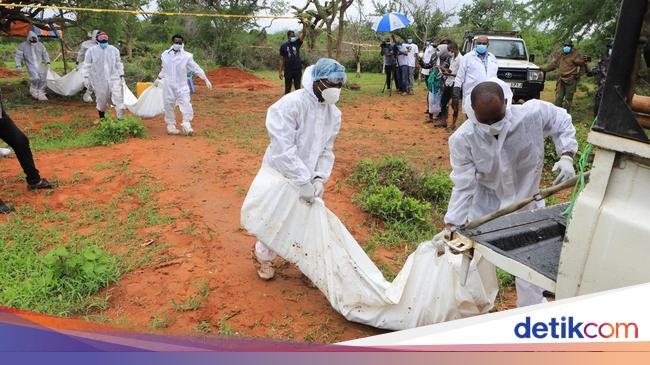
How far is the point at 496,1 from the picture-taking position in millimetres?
31859

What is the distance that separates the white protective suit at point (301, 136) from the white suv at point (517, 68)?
8.17 m

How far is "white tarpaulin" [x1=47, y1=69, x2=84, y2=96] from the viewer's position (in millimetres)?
10828

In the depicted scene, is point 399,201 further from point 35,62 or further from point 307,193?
point 35,62

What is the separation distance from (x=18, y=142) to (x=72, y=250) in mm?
1816

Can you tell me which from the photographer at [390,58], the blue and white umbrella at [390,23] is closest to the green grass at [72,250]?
the photographer at [390,58]

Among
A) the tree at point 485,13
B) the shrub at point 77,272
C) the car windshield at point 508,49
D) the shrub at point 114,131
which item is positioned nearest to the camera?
the shrub at point 77,272

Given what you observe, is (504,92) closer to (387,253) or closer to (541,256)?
(541,256)

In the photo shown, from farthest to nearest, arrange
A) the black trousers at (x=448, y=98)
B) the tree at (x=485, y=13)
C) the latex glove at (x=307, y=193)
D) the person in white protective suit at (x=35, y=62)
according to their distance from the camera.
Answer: the tree at (x=485, y=13) → the person in white protective suit at (x=35, y=62) → the black trousers at (x=448, y=98) → the latex glove at (x=307, y=193)

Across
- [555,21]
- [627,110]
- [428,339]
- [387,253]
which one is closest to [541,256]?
[627,110]

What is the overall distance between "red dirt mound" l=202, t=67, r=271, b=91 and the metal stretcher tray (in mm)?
13429

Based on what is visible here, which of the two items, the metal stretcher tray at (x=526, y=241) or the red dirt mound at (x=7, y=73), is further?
the red dirt mound at (x=7, y=73)

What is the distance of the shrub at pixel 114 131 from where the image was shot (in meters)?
7.57

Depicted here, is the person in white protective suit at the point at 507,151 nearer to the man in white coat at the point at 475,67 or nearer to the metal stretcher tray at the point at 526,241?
the metal stretcher tray at the point at 526,241

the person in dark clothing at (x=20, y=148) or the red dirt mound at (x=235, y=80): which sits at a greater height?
the person in dark clothing at (x=20, y=148)
